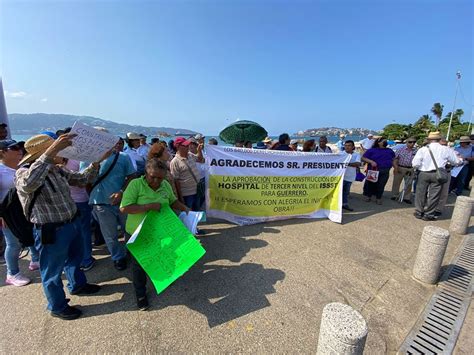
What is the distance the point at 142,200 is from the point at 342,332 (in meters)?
2.19

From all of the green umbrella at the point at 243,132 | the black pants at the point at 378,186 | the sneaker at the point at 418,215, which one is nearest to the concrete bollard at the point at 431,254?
the sneaker at the point at 418,215

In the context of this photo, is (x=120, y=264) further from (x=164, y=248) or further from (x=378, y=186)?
(x=378, y=186)

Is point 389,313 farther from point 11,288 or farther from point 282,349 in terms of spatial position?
point 11,288

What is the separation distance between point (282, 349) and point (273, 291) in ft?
2.65

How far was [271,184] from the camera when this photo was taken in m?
5.03

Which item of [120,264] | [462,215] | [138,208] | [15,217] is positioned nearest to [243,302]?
[138,208]

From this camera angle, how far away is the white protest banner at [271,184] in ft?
15.6

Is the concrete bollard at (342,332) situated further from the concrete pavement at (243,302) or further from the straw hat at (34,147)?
the straw hat at (34,147)

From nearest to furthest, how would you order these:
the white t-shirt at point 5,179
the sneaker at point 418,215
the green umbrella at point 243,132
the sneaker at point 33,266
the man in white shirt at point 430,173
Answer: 1. the white t-shirt at point 5,179
2. the sneaker at point 33,266
3. the man in white shirt at point 430,173
4. the sneaker at point 418,215
5. the green umbrella at point 243,132

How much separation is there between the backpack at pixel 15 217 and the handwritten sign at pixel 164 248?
1077mm

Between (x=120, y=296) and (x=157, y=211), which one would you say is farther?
(x=120, y=296)

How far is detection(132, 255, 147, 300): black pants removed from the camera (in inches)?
98.8

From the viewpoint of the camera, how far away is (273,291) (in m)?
2.97

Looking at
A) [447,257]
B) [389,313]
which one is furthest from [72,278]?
[447,257]
